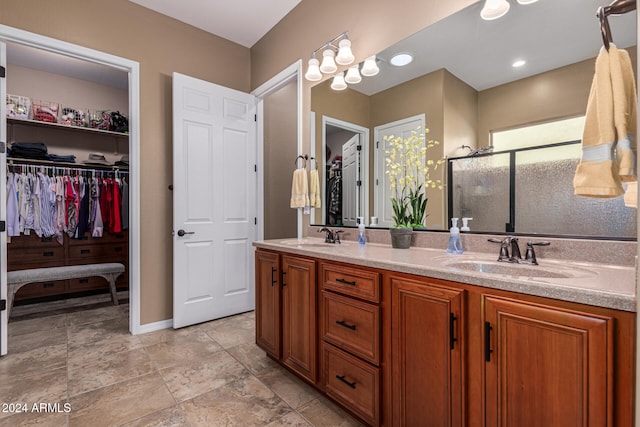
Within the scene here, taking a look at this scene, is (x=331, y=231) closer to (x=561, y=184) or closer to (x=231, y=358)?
(x=231, y=358)

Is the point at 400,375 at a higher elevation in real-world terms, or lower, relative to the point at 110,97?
lower

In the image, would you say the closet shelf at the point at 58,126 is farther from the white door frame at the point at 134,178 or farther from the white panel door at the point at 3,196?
the white door frame at the point at 134,178

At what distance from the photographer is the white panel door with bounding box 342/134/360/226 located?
2.26 m

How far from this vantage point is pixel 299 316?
1805 millimetres

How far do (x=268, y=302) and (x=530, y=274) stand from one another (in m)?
1.53

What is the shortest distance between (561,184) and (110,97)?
518 centimetres

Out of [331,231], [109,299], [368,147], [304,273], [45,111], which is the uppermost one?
[45,111]

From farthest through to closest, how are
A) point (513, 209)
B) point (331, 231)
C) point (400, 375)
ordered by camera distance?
1. point (331, 231)
2. point (513, 209)
3. point (400, 375)

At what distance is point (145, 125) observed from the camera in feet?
8.95

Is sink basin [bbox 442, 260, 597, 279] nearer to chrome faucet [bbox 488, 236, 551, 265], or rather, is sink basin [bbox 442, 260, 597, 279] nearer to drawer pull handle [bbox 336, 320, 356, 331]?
chrome faucet [bbox 488, 236, 551, 265]

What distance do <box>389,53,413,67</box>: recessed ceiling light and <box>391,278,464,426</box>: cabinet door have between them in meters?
1.39

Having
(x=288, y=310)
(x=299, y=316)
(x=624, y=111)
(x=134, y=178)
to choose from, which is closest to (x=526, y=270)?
(x=624, y=111)

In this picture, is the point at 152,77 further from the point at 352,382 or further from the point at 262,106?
the point at 352,382

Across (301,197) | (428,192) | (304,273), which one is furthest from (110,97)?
(428,192)
